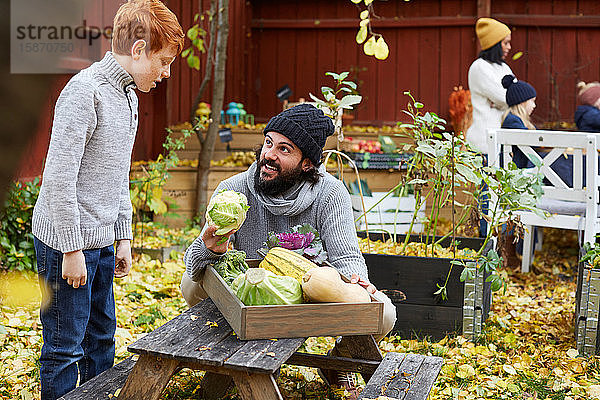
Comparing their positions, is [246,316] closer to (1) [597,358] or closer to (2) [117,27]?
(2) [117,27]

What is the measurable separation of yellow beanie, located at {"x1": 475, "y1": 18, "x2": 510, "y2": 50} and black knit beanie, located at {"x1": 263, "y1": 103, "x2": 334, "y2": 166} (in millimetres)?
3460

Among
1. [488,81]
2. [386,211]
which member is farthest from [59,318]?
[488,81]

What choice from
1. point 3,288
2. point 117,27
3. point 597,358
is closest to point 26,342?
point 3,288

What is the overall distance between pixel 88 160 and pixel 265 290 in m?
0.71

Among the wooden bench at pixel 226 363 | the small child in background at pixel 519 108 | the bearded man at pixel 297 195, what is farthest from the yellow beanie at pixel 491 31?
the wooden bench at pixel 226 363

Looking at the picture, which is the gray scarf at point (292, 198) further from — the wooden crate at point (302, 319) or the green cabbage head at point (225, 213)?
the wooden crate at point (302, 319)

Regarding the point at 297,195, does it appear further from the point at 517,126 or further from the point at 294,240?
the point at 517,126

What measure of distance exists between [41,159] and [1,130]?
4577 mm

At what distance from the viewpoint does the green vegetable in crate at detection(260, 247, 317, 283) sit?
2.01 m

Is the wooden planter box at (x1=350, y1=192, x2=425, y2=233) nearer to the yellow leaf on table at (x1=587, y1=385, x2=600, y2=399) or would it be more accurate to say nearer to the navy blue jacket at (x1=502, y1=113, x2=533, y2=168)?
the navy blue jacket at (x1=502, y1=113, x2=533, y2=168)

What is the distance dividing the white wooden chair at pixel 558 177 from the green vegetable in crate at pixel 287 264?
88.4 inches

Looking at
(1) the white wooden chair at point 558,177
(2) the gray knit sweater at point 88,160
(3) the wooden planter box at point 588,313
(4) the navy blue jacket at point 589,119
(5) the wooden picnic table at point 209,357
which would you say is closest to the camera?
(5) the wooden picnic table at point 209,357

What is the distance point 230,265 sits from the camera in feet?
7.09

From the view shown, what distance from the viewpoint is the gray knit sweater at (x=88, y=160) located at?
1966mm
